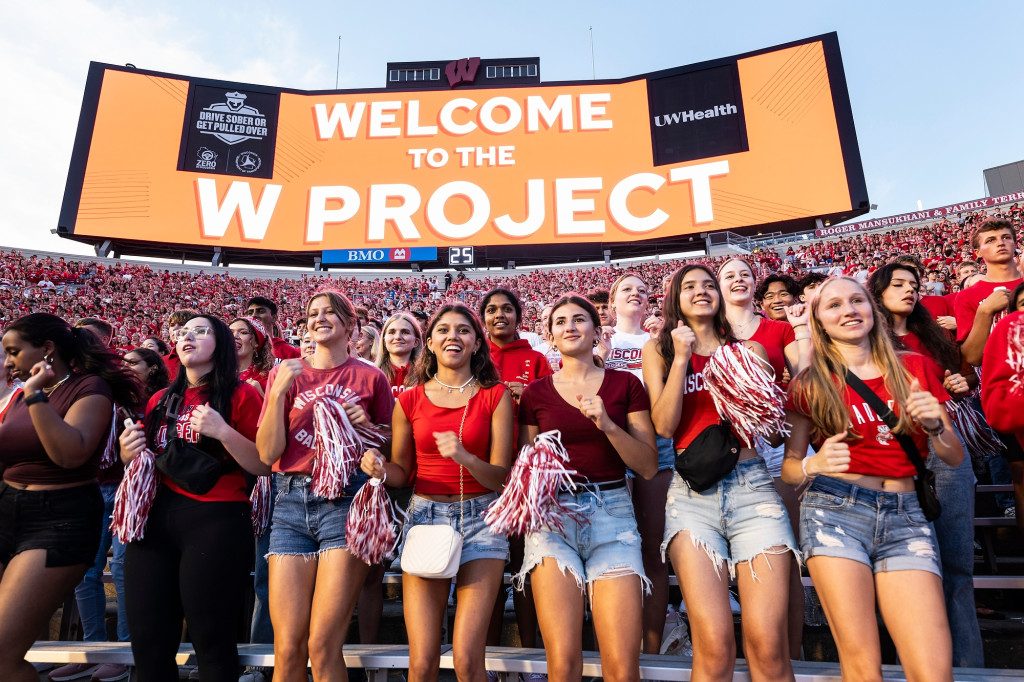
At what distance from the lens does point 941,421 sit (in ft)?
7.23

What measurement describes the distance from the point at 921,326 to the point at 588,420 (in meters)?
1.95

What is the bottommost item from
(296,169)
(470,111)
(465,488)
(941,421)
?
(465,488)

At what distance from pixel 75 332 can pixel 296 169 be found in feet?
88.0

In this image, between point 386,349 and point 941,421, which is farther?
point 386,349

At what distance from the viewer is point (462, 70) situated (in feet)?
102

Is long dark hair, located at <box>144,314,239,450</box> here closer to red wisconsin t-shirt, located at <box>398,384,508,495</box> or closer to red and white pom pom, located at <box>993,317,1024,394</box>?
red wisconsin t-shirt, located at <box>398,384,508,495</box>

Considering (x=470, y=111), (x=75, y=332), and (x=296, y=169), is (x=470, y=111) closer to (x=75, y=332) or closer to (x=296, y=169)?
(x=296, y=169)

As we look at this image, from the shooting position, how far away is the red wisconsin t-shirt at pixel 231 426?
2.70 m

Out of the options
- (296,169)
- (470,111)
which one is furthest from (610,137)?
(296,169)

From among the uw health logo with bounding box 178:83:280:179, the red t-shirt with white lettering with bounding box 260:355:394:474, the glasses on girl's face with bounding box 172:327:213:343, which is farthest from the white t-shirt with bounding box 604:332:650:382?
the uw health logo with bounding box 178:83:280:179

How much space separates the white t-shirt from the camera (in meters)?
4.14

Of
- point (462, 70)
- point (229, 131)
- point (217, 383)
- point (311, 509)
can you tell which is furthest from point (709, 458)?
point (462, 70)

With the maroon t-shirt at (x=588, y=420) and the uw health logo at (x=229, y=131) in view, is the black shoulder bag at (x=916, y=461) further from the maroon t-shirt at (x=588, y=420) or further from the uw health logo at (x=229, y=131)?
the uw health logo at (x=229, y=131)

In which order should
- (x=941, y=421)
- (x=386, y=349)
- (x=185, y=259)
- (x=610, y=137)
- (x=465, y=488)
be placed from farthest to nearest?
1. (x=185, y=259)
2. (x=610, y=137)
3. (x=386, y=349)
4. (x=465, y=488)
5. (x=941, y=421)
